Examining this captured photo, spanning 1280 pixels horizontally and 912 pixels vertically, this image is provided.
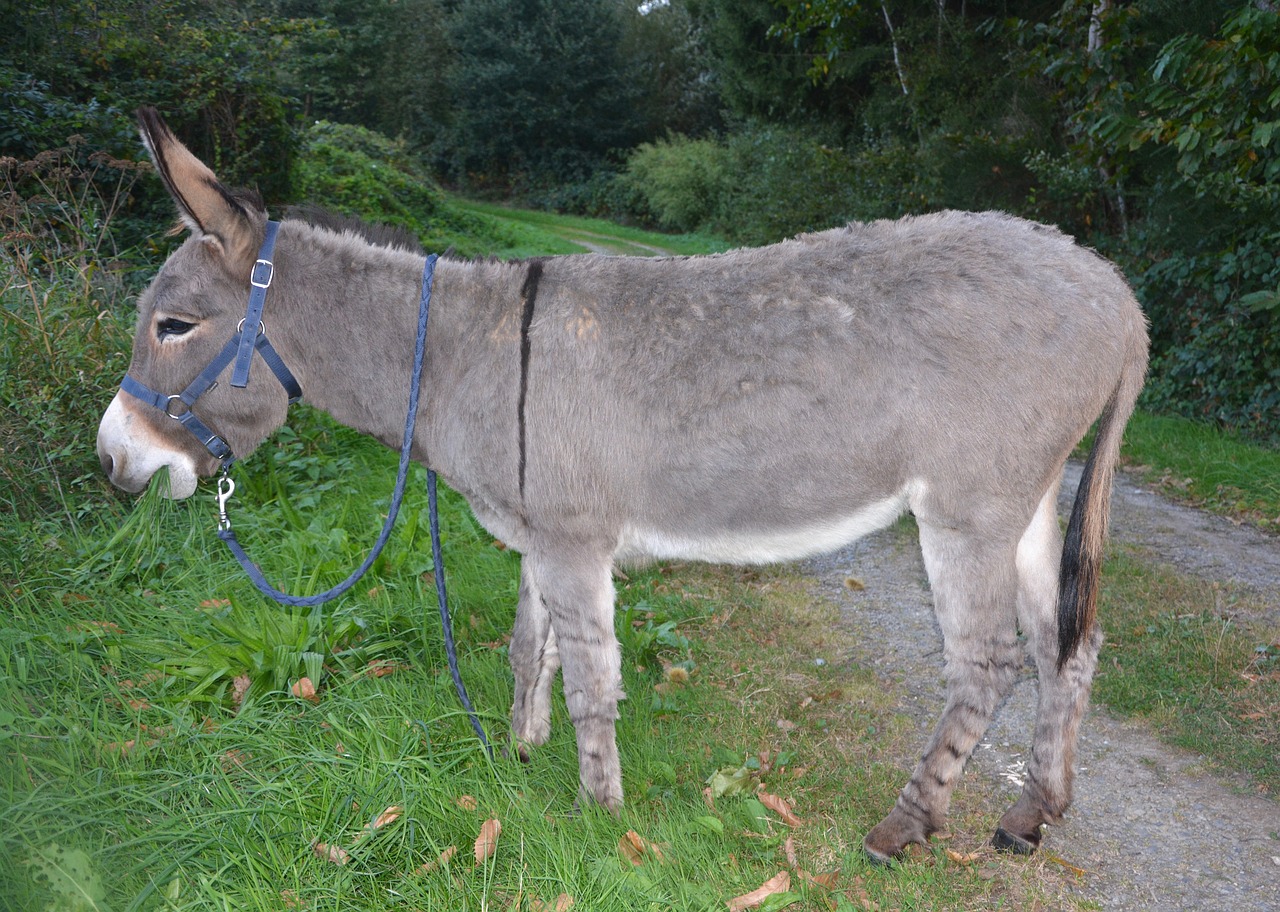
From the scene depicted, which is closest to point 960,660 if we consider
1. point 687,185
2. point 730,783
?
point 730,783

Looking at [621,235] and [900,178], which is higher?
[900,178]

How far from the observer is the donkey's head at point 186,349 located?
2.83m

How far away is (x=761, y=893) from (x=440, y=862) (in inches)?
38.0

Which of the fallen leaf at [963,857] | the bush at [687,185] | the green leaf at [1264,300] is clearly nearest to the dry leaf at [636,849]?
the fallen leaf at [963,857]

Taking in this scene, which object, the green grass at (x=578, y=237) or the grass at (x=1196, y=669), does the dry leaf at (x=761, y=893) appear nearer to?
the grass at (x=1196, y=669)

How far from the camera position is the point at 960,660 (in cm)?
291

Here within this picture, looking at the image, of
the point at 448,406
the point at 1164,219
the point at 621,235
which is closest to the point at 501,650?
the point at 448,406

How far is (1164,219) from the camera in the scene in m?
8.48

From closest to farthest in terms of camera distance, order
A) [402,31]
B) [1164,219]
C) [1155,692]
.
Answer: [1155,692], [1164,219], [402,31]

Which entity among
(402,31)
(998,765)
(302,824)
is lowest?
(998,765)

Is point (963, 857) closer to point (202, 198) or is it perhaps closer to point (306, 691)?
point (306, 691)

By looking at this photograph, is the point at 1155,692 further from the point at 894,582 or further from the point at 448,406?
the point at 448,406

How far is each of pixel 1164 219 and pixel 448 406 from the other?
8.14 meters

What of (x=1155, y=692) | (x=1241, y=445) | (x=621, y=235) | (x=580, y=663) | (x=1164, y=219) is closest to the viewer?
(x=580, y=663)
